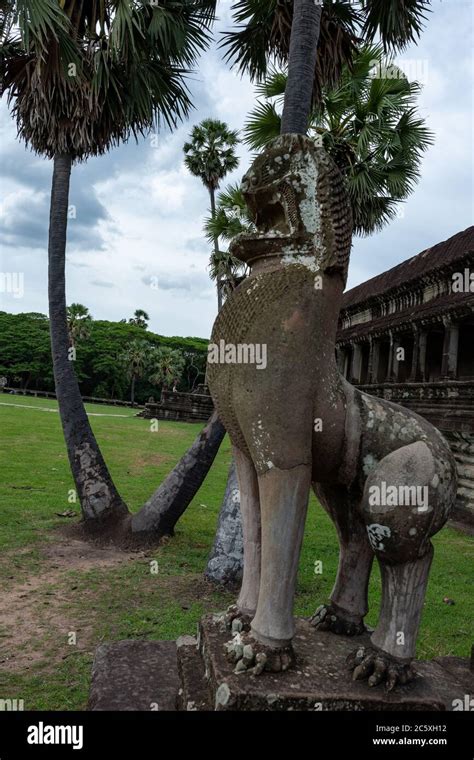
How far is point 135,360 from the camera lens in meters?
44.2

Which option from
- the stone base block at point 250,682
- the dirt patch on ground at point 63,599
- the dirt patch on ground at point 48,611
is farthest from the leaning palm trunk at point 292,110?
the stone base block at point 250,682

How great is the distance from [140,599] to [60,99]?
5.97m

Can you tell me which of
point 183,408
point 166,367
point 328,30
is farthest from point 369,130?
point 166,367

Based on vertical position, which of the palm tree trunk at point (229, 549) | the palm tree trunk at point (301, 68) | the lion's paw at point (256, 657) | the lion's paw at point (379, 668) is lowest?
the palm tree trunk at point (229, 549)

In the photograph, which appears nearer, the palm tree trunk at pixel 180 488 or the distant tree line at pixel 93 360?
the palm tree trunk at pixel 180 488

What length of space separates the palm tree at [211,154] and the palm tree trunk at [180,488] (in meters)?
14.7

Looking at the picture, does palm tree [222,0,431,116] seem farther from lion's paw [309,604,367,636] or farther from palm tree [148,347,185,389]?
palm tree [148,347,185,389]

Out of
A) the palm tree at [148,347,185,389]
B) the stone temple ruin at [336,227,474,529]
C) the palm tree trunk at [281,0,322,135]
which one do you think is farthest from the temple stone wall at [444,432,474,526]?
the palm tree at [148,347,185,389]

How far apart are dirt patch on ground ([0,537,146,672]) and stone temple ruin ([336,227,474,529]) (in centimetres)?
Result: 664

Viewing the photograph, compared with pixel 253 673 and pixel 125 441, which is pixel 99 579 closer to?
pixel 253 673

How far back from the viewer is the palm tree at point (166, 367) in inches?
1660

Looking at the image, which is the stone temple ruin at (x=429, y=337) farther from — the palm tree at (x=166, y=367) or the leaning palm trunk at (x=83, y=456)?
the palm tree at (x=166, y=367)

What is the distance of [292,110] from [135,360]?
39.8 m
